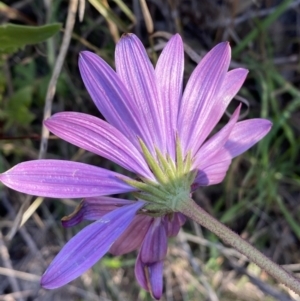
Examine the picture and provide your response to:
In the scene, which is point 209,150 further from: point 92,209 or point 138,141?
point 92,209

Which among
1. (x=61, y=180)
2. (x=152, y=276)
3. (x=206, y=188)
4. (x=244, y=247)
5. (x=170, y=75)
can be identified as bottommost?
(x=206, y=188)

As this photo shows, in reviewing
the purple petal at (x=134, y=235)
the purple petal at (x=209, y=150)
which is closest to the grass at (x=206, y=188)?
the purple petal at (x=134, y=235)

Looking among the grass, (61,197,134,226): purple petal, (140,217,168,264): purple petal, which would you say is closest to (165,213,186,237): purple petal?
(140,217,168,264): purple petal

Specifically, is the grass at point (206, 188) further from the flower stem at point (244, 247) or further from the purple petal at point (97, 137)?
the flower stem at point (244, 247)

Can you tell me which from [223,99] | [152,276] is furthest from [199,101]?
[152,276]

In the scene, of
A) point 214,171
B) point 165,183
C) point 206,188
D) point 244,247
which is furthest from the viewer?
point 206,188

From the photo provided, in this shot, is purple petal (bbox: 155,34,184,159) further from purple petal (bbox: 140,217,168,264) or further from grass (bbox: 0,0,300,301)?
grass (bbox: 0,0,300,301)

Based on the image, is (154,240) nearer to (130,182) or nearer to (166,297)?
(130,182)
